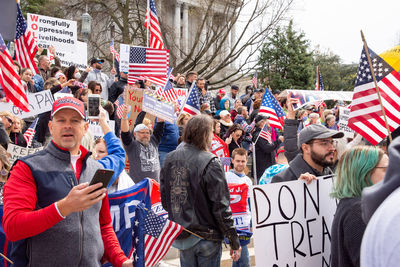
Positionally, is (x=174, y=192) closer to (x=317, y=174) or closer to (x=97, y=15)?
(x=317, y=174)

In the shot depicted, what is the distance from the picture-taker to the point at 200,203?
396 cm

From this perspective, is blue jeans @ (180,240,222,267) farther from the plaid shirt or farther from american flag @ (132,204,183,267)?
the plaid shirt

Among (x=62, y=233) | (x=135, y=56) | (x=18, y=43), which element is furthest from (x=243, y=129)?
(x=62, y=233)

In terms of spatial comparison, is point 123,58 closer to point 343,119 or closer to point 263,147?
point 263,147

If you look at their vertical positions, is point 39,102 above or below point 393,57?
below

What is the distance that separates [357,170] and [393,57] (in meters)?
3.27

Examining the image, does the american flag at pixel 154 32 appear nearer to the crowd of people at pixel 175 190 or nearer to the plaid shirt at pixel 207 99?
the plaid shirt at pixel 207 99

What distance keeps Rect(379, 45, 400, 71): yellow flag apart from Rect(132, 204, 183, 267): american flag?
11.4ft

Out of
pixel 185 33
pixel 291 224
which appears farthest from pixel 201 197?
pixel 185 33

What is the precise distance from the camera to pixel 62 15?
23234 millimetres

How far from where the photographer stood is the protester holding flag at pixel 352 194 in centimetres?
287

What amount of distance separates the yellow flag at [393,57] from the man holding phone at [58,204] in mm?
4273

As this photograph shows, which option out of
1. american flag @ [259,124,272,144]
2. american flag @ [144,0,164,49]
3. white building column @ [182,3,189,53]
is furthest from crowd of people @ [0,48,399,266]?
white building column @ [182,3,189,53]

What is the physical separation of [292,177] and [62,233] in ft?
8.04
